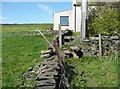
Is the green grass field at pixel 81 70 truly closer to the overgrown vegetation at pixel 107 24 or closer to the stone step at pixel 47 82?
the stone step at pixel 47 82

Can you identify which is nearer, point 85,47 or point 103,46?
point 103,46

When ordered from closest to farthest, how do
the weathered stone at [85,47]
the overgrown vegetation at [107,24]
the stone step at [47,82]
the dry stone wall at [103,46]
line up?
the stone step at [47,82], the dry stone wall at [103,46], the weathered stone at [85,47], the overgrown vegetation at [107,24]

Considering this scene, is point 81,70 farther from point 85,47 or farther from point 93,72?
point 85,47

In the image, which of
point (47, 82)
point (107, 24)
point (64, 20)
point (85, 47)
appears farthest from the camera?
point (64, 20)

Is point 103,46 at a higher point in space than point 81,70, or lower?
higher

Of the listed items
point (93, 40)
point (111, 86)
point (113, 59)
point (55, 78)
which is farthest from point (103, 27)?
point (55, 78)

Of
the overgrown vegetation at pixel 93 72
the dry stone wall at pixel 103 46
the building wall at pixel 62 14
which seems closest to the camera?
the overgrown vegetation at pixel 93 72

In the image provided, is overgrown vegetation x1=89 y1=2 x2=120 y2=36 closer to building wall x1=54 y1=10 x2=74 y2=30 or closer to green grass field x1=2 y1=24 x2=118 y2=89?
green grass field x1=2 y1=24 x2=118 y2=89

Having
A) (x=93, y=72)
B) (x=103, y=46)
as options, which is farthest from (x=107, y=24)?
(x=93, y=72)

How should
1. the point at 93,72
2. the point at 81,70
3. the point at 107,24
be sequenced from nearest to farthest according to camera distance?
the point at 93,72 < the point at 81,70 < the point at 107,24

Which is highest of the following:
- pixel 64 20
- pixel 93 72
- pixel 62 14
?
pixel 62 14

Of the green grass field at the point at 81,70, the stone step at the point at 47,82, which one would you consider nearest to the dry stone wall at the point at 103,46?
the green grass field at the point at 81,70

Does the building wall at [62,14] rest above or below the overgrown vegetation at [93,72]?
above

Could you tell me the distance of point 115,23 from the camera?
51.4ft
